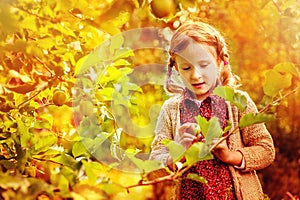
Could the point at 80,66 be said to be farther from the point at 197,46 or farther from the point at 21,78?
the point at 197,46

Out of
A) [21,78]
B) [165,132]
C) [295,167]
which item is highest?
[21,78]

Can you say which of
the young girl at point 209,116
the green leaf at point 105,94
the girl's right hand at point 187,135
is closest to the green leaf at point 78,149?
the green leaf at point 105,94

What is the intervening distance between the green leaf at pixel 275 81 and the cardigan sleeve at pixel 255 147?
571 mm

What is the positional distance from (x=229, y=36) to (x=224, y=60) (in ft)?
5.05

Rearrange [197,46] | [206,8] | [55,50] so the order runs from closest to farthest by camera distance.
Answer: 1. [55,50]
2. [197,46]
3. [206,8]

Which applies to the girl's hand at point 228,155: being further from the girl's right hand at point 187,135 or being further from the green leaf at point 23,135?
the green leaf at point 23,135

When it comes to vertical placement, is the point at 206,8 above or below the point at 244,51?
above

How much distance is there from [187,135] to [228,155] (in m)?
0.19

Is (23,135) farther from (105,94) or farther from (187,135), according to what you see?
(187,135)

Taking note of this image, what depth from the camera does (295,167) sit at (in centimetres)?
295

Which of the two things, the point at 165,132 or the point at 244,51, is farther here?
the point at 244,51

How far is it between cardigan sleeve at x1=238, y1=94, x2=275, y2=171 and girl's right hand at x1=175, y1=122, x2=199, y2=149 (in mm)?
184

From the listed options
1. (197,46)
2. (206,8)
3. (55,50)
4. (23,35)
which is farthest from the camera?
(206,8)

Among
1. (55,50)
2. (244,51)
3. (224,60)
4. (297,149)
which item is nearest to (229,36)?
(244,51)
